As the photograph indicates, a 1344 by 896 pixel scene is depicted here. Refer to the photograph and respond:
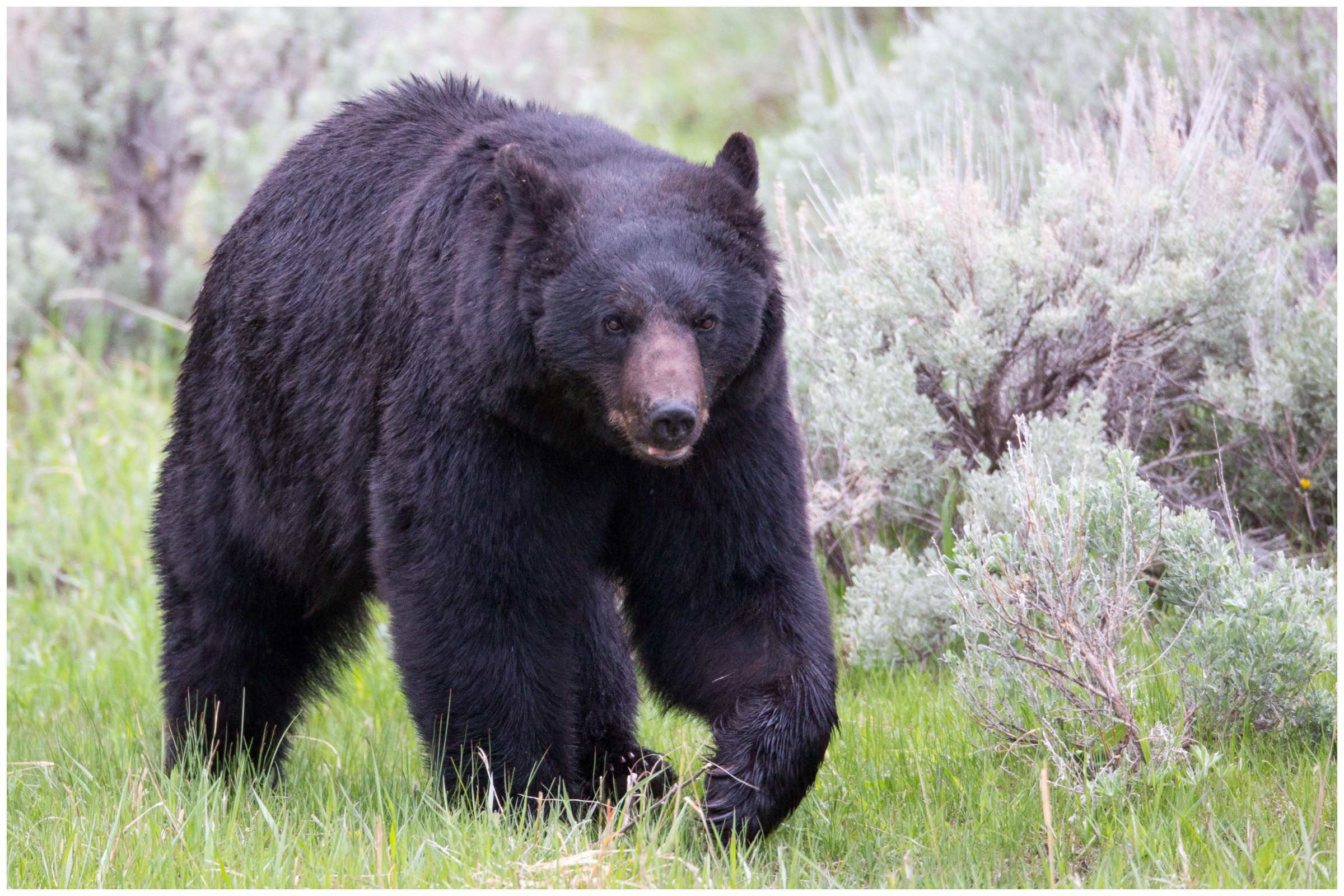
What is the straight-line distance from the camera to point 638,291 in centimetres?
350

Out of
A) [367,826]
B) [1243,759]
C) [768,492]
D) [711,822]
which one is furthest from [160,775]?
[1243,759]

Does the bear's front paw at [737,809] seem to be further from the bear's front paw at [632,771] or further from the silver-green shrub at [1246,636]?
the silver-green shrub at [1246,636]

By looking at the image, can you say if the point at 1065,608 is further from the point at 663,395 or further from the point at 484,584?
the point at 484,584

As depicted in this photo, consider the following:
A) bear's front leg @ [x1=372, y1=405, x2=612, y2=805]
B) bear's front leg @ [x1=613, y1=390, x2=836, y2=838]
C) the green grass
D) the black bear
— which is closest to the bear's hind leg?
the green grass

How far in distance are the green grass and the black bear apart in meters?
0.23

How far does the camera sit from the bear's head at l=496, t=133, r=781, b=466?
136 inches

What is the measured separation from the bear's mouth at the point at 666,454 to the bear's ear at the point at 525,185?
610mm

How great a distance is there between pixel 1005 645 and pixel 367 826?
1691 millimetres

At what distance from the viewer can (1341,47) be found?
5586mm

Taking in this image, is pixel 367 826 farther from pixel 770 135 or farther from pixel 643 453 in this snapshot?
pixel 770 135

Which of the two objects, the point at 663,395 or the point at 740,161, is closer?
the point at 663,395

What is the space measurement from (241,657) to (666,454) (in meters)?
1.79

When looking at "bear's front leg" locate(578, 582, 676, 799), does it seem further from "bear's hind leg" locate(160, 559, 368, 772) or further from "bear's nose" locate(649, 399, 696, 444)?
"bear's nose" locate(649, 399, 696, 444)

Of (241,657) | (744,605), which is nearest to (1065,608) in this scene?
(744,605)
